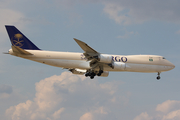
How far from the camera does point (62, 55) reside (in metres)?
33.9

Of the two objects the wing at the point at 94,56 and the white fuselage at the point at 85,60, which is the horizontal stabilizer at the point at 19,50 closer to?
the white fuselage at the point at 85,60

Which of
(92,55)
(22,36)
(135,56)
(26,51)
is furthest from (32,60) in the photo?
(135,56)

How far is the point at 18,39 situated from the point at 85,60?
10.5 m

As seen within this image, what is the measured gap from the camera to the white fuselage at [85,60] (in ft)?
110

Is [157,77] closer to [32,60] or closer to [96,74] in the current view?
[96,74]

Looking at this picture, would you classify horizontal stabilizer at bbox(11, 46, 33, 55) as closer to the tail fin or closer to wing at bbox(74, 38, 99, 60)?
the tail fin

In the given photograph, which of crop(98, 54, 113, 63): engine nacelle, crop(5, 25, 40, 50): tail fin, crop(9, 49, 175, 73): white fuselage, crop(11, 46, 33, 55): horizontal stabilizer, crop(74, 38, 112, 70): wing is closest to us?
crop(74, 38, 112, 70): wing

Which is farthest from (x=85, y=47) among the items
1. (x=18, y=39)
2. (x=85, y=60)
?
(x=18, y=39)

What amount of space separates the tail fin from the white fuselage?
1.48 m

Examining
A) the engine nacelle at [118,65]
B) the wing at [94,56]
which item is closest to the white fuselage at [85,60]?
the engine nacelle at [118,65]

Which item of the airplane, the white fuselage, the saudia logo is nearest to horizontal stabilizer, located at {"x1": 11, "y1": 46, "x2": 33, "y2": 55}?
the airplane

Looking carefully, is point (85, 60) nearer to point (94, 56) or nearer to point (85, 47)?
point (94, 56)

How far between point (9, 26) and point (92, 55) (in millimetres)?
13312

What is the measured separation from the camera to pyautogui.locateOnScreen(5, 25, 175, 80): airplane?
1271 inches
